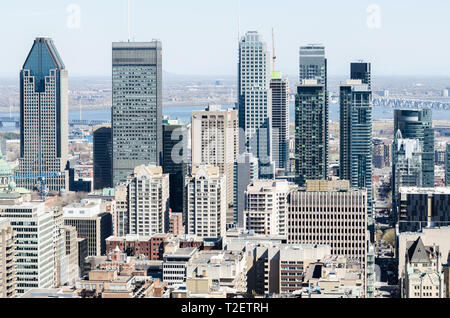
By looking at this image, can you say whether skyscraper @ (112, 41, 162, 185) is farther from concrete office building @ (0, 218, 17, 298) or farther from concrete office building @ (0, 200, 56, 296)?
concrete office building @ (0, 218, 17, 298)

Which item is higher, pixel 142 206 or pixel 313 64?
pixel 313 64

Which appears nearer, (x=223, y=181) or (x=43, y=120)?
(x=223, y=181)

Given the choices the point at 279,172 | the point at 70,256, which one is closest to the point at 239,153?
the point at 279,172

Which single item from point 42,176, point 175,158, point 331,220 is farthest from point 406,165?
point 42,176

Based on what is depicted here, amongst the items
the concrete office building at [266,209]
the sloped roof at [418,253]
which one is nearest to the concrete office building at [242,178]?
the concrete office building at [266,209]

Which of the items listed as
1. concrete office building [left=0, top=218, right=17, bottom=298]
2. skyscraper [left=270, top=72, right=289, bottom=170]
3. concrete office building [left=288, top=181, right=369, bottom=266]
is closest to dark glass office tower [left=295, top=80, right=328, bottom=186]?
skyscraper [left=270, top=72, right=289, bottom=170]

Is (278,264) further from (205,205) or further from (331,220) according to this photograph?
(205,205)

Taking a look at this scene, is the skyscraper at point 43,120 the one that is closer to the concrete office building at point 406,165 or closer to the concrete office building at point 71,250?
the concrete office building at point 71,250
